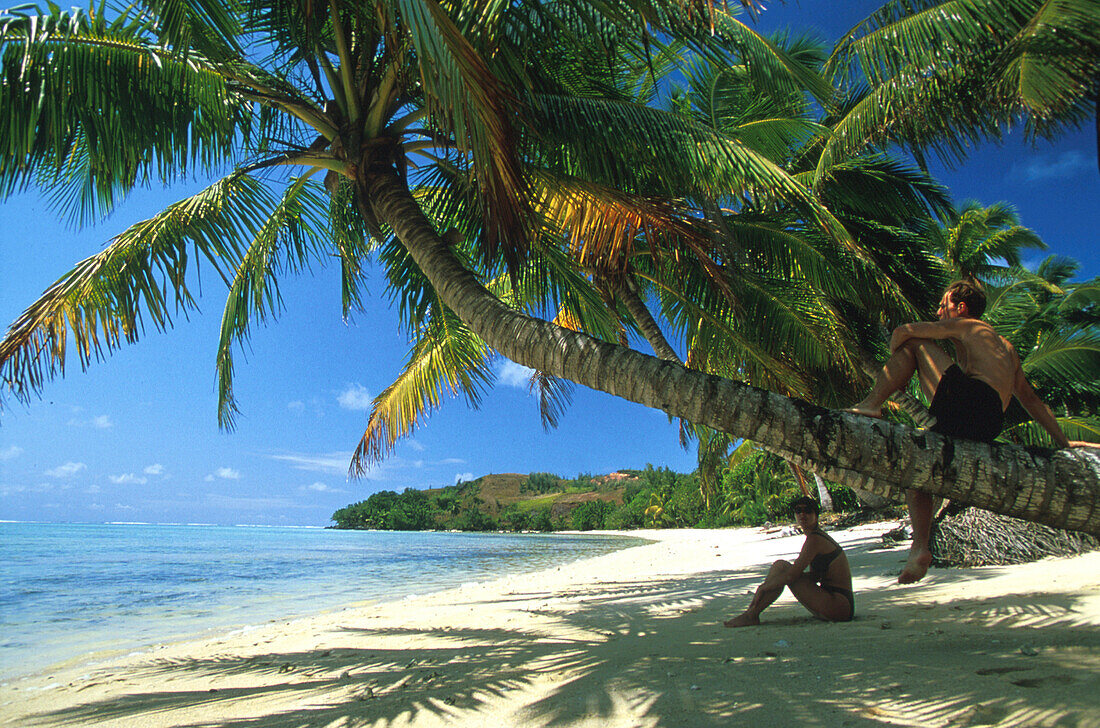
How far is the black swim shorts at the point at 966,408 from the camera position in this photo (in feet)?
8.32

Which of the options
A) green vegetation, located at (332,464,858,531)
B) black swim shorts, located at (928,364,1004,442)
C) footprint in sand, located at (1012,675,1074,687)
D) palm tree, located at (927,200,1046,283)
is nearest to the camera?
footprint in sand, located at (1012,675,1074,687)

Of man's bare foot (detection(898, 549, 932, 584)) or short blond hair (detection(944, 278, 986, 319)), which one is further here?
short blond hair (detection(944, 278, 986, 319))

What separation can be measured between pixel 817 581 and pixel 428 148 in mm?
4742

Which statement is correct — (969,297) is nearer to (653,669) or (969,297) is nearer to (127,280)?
(653,669)

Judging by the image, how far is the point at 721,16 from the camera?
19.6 ft

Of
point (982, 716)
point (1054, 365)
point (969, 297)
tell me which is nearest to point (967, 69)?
point (969, 297)

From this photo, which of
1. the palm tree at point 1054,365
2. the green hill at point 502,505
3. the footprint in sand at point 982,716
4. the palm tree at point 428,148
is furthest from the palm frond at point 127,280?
the green hill at point 502,505

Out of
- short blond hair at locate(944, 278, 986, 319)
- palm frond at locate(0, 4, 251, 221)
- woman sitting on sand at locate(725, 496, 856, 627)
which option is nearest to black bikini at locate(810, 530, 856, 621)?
woman sitting on sand at locate(725, 496, 856, 627)

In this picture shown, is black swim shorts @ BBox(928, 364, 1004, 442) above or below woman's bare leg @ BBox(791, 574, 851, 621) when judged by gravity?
above

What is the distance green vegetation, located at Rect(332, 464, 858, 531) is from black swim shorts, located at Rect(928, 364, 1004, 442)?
612 inches

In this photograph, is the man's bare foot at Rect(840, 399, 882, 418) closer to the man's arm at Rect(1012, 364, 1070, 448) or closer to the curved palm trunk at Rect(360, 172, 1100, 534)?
the curved palm trunk at Rect(360, 172, 1100, 534)

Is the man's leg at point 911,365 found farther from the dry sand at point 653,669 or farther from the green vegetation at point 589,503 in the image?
the green vegetation at point 589,503

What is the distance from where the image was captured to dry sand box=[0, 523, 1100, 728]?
230 cm

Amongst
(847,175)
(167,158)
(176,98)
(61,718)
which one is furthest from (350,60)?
(847,175)
